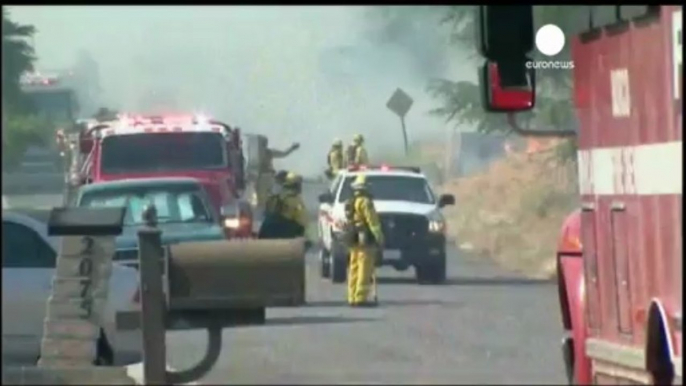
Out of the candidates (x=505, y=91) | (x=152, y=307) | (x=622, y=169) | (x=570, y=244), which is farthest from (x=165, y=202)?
(x=622, y=169)

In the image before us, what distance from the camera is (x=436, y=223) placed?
29.7 m

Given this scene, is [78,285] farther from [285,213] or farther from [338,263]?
[338,263]

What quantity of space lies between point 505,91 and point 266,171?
19.3 meters

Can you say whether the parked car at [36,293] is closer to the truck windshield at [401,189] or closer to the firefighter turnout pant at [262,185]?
the firefighter turnout pant at [262,185]

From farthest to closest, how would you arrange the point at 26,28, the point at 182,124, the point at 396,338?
the point at 182,124 → the point at 396,338 → the point at 26,28

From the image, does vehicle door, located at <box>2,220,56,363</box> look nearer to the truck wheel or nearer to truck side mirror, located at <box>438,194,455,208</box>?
truck side mirror, located at <box>438,194,455,208</box>

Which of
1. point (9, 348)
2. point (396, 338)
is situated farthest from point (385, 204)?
point (9, 348)

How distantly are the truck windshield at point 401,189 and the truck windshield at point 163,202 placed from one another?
5.73 m

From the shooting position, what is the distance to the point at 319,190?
34000 mm

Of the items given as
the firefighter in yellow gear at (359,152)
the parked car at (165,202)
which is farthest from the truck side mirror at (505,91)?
the firefighter in yellow gear at (359,152)

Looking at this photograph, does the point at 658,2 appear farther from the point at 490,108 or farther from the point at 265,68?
the point at 265,68

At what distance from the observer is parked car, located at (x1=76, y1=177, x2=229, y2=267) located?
24016 millimetres

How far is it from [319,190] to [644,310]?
2290 centimetres

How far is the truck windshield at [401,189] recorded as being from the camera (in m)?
30.5
